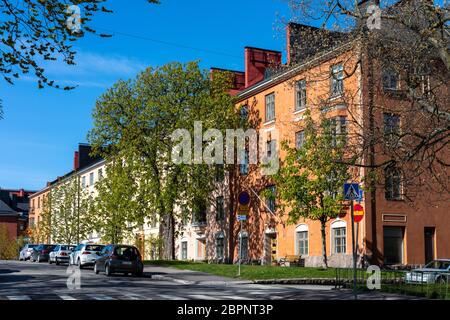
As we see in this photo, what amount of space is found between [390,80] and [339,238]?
1658 centimetres

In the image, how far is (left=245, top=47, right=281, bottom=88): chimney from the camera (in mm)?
47469

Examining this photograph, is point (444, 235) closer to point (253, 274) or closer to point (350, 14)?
point (253, 274)

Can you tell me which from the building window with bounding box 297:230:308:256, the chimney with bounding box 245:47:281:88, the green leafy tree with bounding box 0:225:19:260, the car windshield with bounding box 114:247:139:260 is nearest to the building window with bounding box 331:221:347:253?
the building window with bounding box 297:230:308:256

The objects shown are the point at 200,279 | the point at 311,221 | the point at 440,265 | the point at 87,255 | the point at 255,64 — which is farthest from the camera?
the point at 255,64

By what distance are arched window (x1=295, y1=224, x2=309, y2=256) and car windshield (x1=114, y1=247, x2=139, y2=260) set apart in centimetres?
1286

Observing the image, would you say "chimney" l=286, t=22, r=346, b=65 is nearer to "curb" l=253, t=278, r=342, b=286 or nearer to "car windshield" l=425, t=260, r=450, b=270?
"curb" l=253, t=278, r=342, b=286

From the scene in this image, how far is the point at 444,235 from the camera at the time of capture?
120 feet

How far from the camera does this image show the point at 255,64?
158 ft

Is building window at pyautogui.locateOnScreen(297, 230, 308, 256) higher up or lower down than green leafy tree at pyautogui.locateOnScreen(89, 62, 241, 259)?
lower down

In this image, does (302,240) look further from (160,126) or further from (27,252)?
(27,252)

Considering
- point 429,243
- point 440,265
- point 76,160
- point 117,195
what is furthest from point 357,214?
point 76,160

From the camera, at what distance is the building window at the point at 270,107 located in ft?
140
